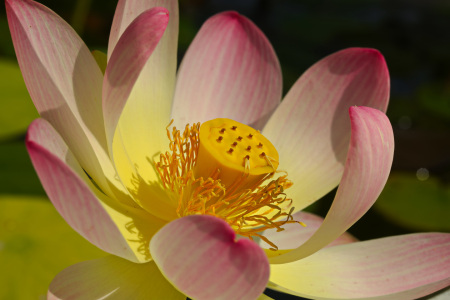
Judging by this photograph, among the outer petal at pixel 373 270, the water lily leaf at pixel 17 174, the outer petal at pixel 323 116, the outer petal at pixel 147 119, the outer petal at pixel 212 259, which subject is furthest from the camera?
the water lily leaf at pixel 17 174

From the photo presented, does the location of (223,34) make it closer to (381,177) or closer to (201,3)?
(381,177)

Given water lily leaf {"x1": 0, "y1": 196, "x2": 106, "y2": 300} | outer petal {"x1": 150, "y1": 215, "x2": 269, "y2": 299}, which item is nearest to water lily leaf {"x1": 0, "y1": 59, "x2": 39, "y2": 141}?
water lily leaf {"x1": 0, "y1": 196, "x2": 106, "y2": 300}

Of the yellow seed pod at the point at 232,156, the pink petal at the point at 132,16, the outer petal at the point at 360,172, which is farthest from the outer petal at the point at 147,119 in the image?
the outer petal at the point at 360,172

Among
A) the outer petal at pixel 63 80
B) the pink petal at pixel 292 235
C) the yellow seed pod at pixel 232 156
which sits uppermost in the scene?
the outer petal at pixel 63 80

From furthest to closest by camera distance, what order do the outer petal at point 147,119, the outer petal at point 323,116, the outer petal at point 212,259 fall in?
1. the outer petal at point 323,116
2. the outer petal at point 147,119
3. the outer petal at point 212,259

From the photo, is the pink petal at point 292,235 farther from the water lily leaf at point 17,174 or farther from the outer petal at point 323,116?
the water lily leaf at point 17,174

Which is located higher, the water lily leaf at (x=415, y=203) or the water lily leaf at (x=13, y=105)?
the water lily leaf at (x=13, y=105)

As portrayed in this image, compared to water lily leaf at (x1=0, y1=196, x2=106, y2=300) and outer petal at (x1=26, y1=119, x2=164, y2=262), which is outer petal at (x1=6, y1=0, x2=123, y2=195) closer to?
outer petal at (x1=26, y1=119, x2=164, y2=262)
